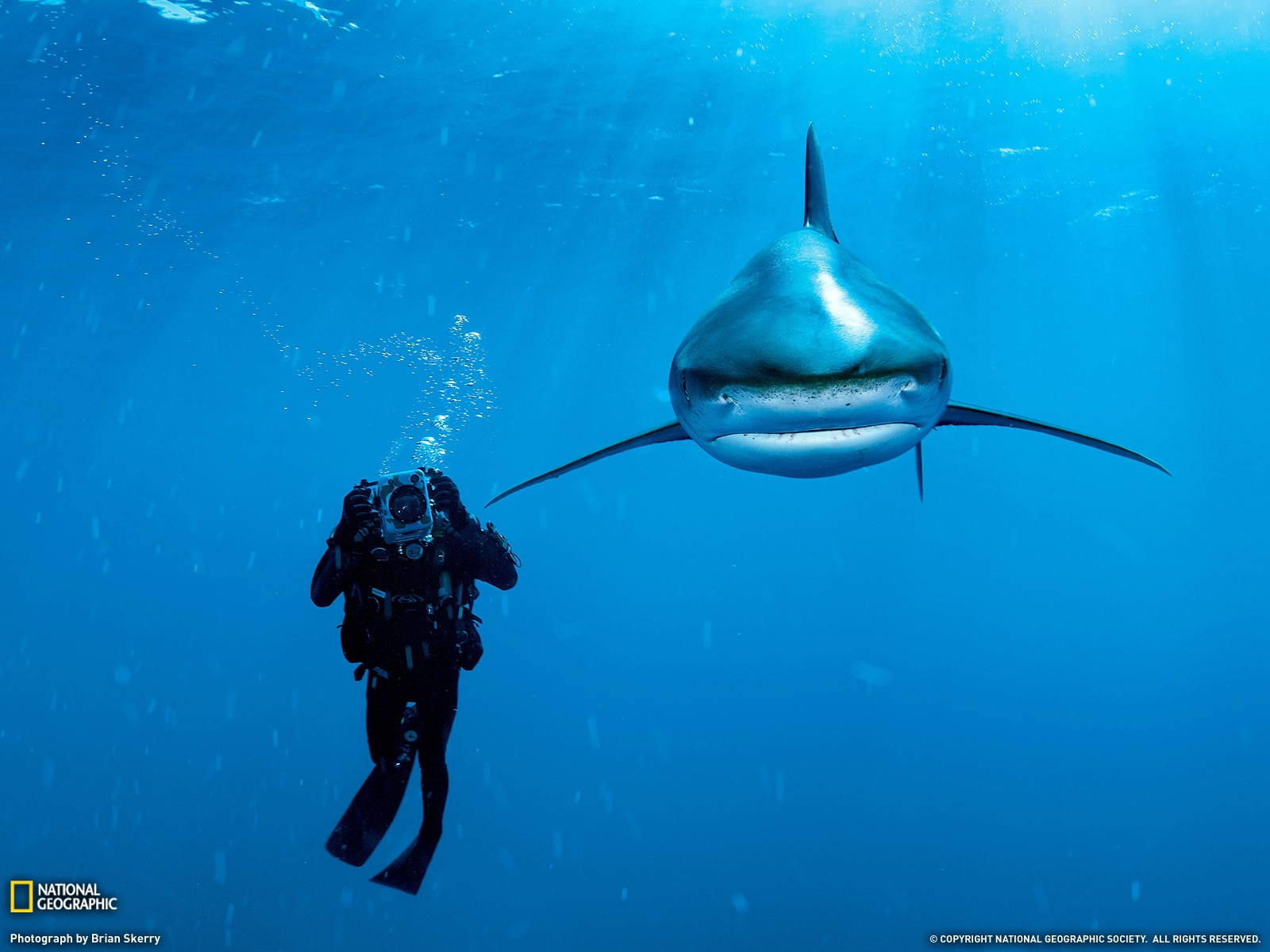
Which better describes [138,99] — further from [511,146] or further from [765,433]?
[765,433]

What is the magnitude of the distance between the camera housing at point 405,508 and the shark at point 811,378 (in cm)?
212

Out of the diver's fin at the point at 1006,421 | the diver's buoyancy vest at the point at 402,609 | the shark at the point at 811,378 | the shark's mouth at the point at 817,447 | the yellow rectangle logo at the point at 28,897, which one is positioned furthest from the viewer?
the yellow rectangle logo at the point at 28,897

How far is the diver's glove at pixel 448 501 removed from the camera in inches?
168

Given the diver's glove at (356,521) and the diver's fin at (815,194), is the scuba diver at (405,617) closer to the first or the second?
the diver's glove at (356,521)

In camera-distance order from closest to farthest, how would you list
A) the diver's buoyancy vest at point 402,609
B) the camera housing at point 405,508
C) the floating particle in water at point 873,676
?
the camera housing at point 405,508 → the diver's buoyancy vest at point 402,609 → the floating particle in water at point 873,676

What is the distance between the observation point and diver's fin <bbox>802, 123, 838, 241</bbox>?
13.4 feet

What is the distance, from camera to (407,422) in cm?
5775

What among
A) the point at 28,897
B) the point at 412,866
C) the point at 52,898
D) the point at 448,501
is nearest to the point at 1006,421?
the point at 448,501

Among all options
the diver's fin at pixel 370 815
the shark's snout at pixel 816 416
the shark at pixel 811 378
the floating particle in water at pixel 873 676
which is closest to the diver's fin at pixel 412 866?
the diver's fin at pixel 370 815

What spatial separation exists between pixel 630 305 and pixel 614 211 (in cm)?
1093

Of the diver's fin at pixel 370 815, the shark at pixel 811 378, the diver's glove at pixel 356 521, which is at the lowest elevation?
the diver's fin at pixel 370 815

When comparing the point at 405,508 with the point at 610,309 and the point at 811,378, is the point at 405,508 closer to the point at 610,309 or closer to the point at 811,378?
the point at 811,378

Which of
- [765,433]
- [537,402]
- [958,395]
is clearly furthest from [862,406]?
[958,395]

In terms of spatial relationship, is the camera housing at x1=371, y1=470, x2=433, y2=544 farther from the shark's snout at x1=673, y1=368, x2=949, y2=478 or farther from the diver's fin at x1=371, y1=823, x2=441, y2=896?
the shark's snout at x1=673, y1=368, x2=949, y2=478
